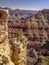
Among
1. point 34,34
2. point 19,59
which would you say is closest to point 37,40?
point 34,34

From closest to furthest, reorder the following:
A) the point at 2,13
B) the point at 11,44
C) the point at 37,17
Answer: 1. the point at 2,13
2. the point at 11,44
3. the point at 37,17

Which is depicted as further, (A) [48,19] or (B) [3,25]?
(A) [48,19]

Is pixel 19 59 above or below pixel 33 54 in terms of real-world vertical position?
above

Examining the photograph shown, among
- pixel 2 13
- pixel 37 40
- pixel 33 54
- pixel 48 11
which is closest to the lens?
pixel 2 13

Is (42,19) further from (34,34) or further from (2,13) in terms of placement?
(2,13)

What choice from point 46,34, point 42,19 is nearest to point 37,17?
point 42,19

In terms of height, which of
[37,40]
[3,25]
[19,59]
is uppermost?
[3,25]

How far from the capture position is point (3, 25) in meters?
11.7

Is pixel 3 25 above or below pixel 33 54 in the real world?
above

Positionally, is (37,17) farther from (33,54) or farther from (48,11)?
(33,54)

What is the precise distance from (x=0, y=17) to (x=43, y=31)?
8016 cm

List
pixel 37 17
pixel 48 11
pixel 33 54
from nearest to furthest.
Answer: pixel 33 54 < pixel 37 17 < pixel 48 11

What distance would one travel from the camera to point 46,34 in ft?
300

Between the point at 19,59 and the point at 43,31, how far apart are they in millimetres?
77902
